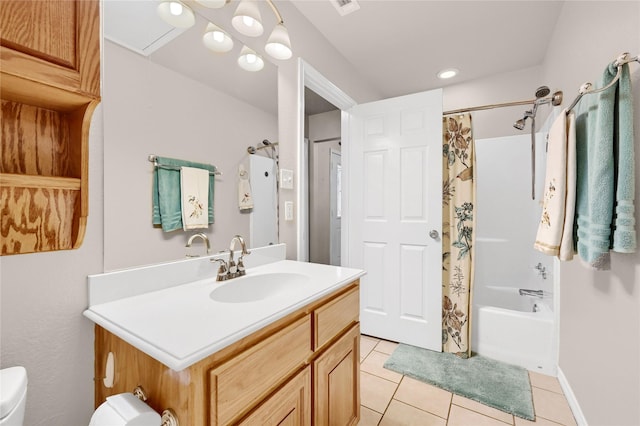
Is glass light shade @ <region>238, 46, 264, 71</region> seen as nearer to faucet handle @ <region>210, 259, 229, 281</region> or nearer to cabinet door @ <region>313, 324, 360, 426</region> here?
faucet handle @ <region>210, 259, 229, 281</region>

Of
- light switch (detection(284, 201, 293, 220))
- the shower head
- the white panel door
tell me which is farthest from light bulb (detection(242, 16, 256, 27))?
the shower head

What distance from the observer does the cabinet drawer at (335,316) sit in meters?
1.00

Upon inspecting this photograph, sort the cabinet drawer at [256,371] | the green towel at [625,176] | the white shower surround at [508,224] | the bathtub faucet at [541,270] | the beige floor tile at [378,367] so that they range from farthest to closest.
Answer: the white shower surround at [508,224]
the bathtub faucet at [541,270]
the beige floor tile at [378,367]
the green towel at [625,176]
the cabinet drawer at [256,371]

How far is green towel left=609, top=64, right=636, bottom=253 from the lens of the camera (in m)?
0.86

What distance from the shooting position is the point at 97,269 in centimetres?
85

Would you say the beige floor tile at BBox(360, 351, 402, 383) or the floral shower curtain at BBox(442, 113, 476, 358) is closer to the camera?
the beige floor tile at BBox(360, 351, 402, 383)

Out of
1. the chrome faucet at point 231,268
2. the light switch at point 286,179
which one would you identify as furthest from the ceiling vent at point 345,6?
the chrome faucet at point 231,268

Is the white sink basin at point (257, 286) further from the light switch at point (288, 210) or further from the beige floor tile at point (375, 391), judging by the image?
the beige floor tile at point (375, 391)

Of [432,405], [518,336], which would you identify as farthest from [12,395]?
[518,336]

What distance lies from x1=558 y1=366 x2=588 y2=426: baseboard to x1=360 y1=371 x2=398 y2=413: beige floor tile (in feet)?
2.95

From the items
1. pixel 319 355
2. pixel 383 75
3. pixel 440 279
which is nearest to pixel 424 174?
pixel 440 279

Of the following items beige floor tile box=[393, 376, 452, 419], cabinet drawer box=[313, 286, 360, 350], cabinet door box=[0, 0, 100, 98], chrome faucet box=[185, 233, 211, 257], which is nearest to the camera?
cabinet door box=[0, 0, 100, 98]

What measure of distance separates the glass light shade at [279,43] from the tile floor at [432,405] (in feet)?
6.56

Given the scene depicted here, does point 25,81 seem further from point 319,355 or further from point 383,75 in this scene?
point 383,75
